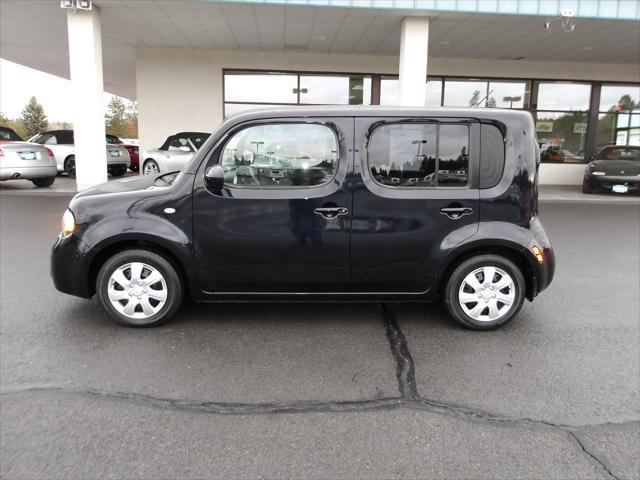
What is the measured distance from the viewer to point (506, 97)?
18.1m

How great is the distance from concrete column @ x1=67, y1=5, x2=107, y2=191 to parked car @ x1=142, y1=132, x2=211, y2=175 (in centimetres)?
158

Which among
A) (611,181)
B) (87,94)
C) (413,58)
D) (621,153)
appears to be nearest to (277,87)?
(413,58)

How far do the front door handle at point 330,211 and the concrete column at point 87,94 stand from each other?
10613mm

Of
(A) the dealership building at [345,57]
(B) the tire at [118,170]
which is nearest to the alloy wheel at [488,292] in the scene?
(A) the dealership building at [345,57]

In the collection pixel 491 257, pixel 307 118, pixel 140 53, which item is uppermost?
pixel 140 53

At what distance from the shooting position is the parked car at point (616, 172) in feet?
47.3

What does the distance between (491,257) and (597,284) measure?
7.52ft

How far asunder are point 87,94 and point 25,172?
2.49 meters

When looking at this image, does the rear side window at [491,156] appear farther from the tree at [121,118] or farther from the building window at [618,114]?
the tree at [121,118]

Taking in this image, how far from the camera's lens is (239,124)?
4027 mm

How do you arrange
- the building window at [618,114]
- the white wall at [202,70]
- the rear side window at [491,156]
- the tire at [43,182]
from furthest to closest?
the building window at [618,114] → the white wall at [202,70] → the tire at [43,182] → the rear side window at [491,156]

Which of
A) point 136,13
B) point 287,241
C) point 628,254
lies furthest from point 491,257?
point 136,13

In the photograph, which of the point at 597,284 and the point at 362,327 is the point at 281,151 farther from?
the point at 597,284

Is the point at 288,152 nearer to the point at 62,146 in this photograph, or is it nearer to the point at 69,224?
the point at 69,224
